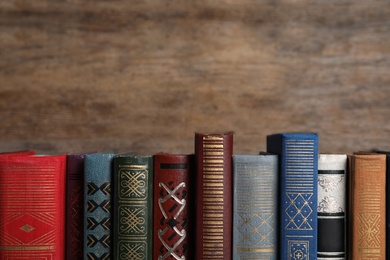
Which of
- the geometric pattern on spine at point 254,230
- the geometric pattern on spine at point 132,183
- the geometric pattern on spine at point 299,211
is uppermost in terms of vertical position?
the geometric pattern on spine at point 132,183

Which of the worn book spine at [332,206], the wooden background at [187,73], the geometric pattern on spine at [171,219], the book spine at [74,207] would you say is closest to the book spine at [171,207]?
the geometric pattern on spine at [171,219]

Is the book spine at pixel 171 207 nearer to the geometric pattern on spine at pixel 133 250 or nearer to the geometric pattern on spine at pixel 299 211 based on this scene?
the geometric pattern on spine at pixel 133 250

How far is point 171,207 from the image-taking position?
38.7 inches

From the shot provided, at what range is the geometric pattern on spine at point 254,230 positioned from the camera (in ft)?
3.20

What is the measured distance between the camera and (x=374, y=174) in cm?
98

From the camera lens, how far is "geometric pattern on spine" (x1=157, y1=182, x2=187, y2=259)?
977 mm

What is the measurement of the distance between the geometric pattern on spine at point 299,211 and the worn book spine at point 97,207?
318 millimetres

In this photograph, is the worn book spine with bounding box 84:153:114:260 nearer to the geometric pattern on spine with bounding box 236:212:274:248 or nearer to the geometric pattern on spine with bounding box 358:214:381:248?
the geometric pattern on spine with bounding box 236:212:274:248

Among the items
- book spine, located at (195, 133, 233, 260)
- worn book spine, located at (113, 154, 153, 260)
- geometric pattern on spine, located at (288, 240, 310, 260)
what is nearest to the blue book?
geometric pattern on spine, located at (288, 240, 310, 260)

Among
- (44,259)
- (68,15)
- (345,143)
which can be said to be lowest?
(44,259)

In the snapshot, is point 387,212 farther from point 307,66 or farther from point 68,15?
point 68,15

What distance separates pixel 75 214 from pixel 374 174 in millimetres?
539

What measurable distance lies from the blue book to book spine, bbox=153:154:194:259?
0.17 m

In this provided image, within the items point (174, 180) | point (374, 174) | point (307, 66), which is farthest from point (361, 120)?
point (174, 180)
